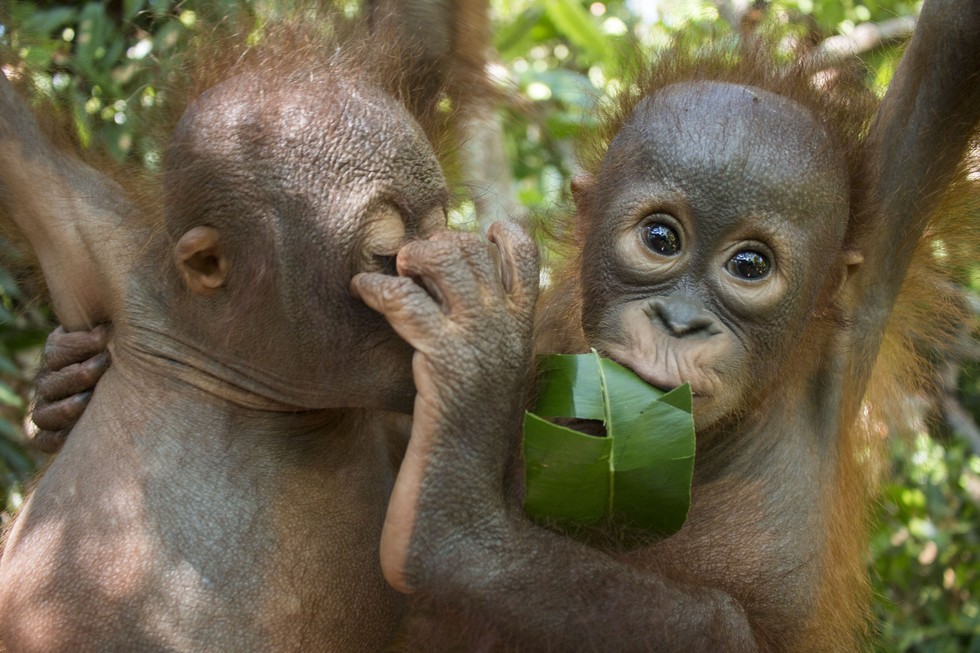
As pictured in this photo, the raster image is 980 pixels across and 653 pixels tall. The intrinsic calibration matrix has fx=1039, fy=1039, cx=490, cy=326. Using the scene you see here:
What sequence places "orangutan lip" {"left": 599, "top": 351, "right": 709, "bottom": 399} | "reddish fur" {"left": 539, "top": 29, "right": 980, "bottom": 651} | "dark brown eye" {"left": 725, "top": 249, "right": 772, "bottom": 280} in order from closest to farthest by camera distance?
1. "orangutan lip" {"left": 599, "top": 351, "right": 709, "bottom": 399}
2. "dark brown eye" {"left": 725, "top": 249, "right": 772, "bottom": 280}
3. "reddish fur" {"left": 539, "top": 29, "right": 980, "bottom": 651}

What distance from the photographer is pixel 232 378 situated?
10.1ft

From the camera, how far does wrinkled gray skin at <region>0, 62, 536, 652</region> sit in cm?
283

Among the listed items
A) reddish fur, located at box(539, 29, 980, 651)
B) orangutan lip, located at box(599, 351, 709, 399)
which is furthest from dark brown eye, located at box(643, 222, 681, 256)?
orangutan lip, located at box(599, 351, 709, 399)

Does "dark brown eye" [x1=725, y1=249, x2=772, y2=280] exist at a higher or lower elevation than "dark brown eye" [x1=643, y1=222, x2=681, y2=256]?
lower

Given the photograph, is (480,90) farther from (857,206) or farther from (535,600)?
(535,600)

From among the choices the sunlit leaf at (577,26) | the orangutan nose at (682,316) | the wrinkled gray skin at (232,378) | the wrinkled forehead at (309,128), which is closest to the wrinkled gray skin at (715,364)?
the orangutan nose at (682,316)

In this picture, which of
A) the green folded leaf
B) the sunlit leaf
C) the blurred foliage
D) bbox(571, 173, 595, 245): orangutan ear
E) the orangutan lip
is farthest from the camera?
the sunlit leaf

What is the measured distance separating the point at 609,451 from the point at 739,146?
107 cm

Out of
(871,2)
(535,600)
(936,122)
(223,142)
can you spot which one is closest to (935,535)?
(871,2)

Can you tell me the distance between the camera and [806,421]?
134 inches

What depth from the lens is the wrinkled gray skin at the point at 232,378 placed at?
2828mm

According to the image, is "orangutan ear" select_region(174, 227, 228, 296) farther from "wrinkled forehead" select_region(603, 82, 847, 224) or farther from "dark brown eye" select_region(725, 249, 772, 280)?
"dark brown eye" select_region(725, 249, 772, 280)

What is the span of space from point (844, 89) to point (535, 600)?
2083 millimetres

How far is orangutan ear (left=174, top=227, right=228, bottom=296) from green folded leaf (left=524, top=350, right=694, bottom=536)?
38.6 inches
